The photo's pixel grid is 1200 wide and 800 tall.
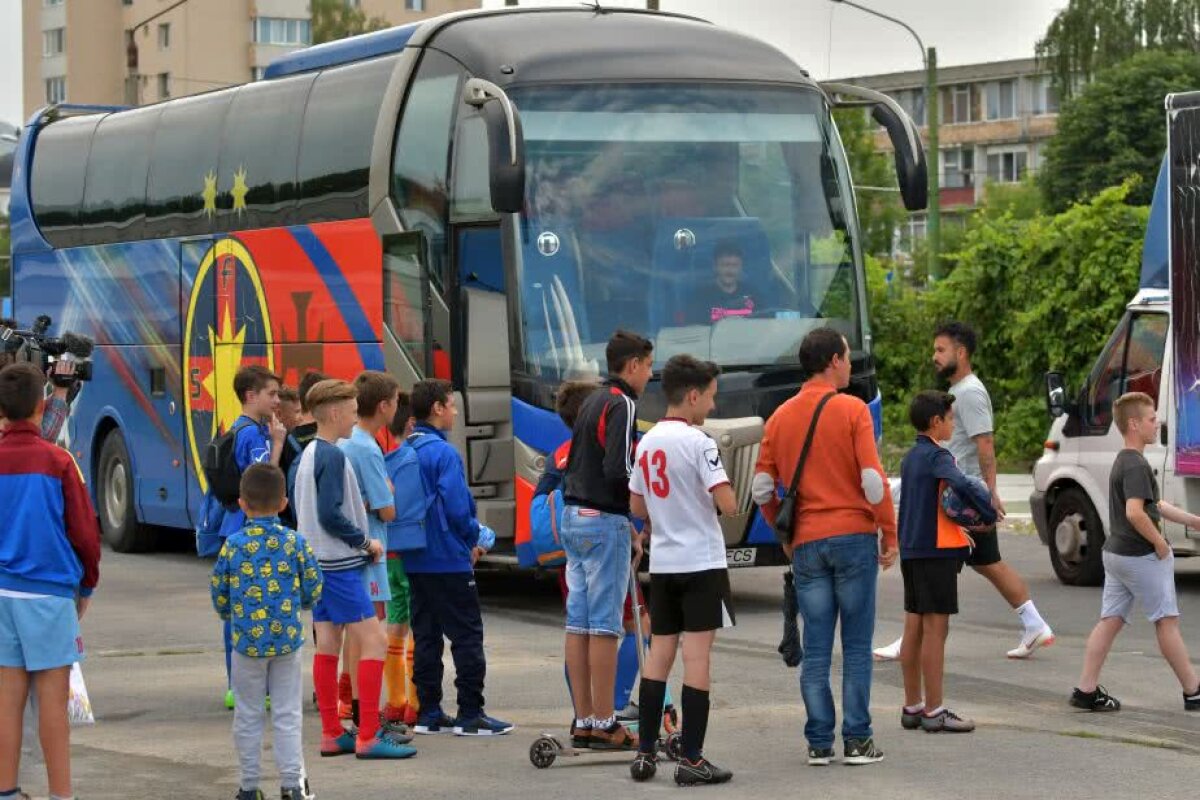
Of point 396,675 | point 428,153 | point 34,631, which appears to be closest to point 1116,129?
point 428,153

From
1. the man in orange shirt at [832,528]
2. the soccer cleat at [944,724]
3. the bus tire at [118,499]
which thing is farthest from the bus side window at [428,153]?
the man in orange shirt at [832,528]

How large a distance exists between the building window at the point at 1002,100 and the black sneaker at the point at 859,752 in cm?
10569

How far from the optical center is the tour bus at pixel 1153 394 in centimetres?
1553

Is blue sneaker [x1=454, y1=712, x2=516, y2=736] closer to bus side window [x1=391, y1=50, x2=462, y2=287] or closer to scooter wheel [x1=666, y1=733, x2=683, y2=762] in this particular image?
scooter wheel [x1=666, y1=733, x2=683, y2=762]

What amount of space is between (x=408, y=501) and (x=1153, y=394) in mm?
7619

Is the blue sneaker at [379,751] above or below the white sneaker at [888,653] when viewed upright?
above

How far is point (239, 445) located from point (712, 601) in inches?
107

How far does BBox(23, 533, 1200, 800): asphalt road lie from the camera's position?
9062 mm

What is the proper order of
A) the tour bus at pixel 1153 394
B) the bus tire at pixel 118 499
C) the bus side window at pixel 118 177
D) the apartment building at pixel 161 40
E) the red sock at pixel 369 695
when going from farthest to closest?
1. the apartment building at pixel 161 40
2. the bus tire at pixel 118 499
3. the bus side window at pixel 118 177
4. the tour bus at pixel 1153 394
5. the red sock at pixel 369 695

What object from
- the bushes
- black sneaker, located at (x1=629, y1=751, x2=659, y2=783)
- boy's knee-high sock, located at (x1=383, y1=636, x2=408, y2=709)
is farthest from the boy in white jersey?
the bushes

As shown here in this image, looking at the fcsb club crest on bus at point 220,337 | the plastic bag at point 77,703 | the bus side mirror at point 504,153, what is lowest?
the plastic bag at point 77,703

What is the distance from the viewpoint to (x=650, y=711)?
9.05 metres

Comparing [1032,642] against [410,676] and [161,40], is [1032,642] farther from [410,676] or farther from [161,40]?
[161,40]

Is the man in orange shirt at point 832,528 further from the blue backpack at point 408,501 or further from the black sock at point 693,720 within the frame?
the blue backpack at point 408,501
